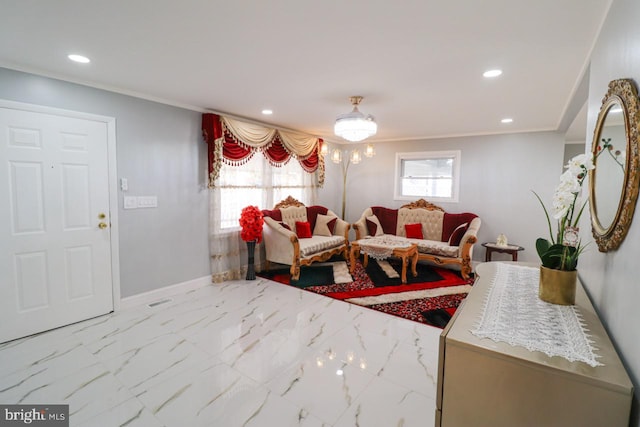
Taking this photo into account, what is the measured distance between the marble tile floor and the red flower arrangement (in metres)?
1.21

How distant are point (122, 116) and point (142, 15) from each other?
186 centimetres

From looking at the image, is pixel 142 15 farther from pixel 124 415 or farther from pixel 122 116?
pixel 124 415

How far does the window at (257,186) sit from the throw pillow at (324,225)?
1.77 feet

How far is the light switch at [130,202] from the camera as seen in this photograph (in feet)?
11.2

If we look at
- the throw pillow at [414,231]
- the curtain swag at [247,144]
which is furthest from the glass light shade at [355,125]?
the throw pillow at [414,231]

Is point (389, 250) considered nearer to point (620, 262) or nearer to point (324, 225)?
point (324, 225)

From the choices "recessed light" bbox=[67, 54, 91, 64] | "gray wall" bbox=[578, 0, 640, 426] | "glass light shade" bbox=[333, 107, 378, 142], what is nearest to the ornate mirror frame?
"gray wall" bbox=[578, 0, 640, 426]

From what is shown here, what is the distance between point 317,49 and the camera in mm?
2205

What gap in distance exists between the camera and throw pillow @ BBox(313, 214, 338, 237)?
5.59 m

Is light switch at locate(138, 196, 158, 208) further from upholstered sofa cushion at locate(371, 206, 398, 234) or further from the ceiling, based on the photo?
upholstered sofa cushion at locate(371, 206, 398, 234)

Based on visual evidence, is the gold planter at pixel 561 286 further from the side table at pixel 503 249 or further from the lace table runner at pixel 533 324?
the side table at pixel 503 249

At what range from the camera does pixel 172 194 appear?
3822 millimetres

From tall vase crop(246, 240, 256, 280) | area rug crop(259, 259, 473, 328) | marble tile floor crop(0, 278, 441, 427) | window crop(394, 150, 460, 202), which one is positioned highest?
window crop(394, 150, 460, 202)

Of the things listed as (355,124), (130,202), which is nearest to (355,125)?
(355,124)
